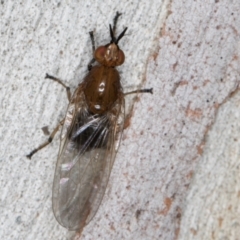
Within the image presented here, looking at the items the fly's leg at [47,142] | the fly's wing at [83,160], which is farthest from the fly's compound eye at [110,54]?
the fly's leg at [47,142]

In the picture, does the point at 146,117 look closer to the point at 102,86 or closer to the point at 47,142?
the point at 102,86

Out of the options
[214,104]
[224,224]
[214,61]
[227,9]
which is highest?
[227,9]

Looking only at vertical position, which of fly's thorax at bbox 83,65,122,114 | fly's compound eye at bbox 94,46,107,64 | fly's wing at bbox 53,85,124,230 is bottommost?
fly's wing at bbox 53,85,124,230

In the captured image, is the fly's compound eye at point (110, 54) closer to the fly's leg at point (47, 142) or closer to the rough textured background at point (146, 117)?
the rough textured background at point (146, 117)

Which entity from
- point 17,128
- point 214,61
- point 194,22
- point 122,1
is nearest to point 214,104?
point 214,61

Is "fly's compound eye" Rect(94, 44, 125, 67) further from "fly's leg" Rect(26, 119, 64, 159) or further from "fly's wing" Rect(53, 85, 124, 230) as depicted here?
"fly's leg" Rect(26, 119, 64, 159)

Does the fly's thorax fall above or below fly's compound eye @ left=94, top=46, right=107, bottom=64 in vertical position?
below

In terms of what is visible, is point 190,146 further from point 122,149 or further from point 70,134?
point 70,134

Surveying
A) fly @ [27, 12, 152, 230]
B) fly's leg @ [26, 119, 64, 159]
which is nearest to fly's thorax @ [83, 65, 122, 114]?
fly @ [27, 12, 152, 230]
